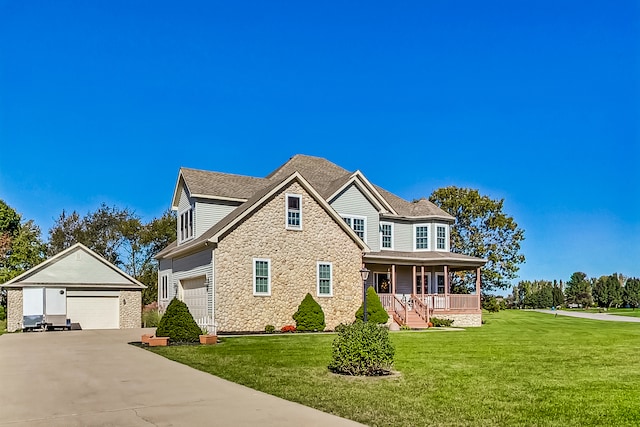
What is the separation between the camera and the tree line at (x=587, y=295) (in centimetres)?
7075

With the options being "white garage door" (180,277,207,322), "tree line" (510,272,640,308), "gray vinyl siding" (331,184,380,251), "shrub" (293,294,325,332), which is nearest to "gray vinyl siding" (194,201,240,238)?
"white garage door" (180,277,207,322)

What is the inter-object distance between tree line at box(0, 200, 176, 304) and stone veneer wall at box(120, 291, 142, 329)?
20.1 meters

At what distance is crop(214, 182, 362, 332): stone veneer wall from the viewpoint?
83.9ft

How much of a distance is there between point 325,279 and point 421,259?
6.46 m

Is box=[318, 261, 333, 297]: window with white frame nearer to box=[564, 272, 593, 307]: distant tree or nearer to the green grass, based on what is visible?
the green grass

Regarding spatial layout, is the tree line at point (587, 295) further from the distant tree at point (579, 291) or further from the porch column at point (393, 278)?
the porch column at point (393, 278)

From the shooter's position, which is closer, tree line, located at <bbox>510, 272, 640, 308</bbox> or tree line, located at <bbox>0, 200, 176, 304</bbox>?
tree line, located at <bbox>0, 200, 176, 304</bbox>

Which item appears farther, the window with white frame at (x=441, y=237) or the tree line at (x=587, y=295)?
the tree line at (x=587, y=295)

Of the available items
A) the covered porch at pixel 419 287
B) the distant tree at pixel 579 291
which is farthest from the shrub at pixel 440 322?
the distant tree at pixel 579 291

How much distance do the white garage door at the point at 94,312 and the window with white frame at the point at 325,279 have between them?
1221cm

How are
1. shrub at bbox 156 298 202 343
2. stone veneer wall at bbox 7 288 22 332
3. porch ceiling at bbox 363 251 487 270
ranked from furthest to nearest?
porch ceiling at bbox 363 251 487 270
stone veneer wall at bbox 7 288 22 332
shrub at bbox 156 298 202 343

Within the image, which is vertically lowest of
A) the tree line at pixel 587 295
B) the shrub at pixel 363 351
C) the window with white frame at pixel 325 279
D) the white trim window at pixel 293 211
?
the tree line at pixel 587 295

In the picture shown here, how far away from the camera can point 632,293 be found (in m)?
71.1

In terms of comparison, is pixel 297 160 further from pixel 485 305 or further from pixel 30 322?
pixel 485 305
